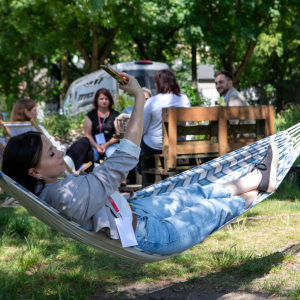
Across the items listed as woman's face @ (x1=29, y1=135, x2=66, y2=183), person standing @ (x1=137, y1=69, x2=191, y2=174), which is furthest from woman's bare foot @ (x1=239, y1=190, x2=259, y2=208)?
person standing @ (x1=137, y1=69, x2=191, y2=174)

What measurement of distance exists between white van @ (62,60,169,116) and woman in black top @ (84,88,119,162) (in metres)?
5.27

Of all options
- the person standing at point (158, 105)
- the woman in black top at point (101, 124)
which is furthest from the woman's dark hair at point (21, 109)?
the person standing at point (158, 105)

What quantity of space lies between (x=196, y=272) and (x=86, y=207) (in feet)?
4.18

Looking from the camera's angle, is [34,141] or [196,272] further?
[196,272]

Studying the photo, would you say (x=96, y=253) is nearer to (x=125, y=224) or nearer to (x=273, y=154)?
(x=125, y=224)

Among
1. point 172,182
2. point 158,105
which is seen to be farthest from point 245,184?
point 158,105

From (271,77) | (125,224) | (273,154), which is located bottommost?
(125,224)

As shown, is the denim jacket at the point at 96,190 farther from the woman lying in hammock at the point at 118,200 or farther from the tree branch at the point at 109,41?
the tree branch at the point at 109,41

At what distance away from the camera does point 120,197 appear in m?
2.29

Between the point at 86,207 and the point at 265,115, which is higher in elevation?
the point at 265,115

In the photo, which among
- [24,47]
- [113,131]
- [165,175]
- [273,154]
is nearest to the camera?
[273,154]

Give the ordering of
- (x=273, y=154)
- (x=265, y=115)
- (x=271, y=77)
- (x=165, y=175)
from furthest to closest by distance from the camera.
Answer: (x=271, y=77), (x=265, y=115), (x=165, y=175), (x=273, y=154)

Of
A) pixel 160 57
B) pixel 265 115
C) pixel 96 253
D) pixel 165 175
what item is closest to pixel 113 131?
pixel 165 175

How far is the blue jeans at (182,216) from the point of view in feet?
7.29
